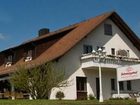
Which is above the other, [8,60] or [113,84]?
[8,60]

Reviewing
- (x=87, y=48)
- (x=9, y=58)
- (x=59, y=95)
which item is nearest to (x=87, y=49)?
(x=87, y=48)

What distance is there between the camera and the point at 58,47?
36750mm

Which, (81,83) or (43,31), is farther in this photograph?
(43,31)

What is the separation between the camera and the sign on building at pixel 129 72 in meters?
33.4

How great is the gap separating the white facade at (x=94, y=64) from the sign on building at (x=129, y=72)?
1417 mm

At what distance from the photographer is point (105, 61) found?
35688 millimetres

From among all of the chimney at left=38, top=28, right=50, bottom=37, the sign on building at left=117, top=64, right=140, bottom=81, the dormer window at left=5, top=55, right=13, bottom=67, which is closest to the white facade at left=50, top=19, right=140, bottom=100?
the sign on building at left=117, top=64, right=140, bottom=81

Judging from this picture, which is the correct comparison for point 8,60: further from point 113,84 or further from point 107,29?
point 113,84

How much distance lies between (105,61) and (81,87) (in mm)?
3437

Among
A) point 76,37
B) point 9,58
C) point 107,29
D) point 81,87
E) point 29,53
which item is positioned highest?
point 107,29

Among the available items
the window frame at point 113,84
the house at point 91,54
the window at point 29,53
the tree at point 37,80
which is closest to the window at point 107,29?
the house at point 91,54

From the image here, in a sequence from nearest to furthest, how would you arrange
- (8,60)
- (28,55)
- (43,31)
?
(28,55), (8,60), (43,31)

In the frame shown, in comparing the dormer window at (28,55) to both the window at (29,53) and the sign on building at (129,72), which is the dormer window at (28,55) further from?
the sign on building at (129,72)

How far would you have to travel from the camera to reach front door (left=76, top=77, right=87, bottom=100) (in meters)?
35.6
